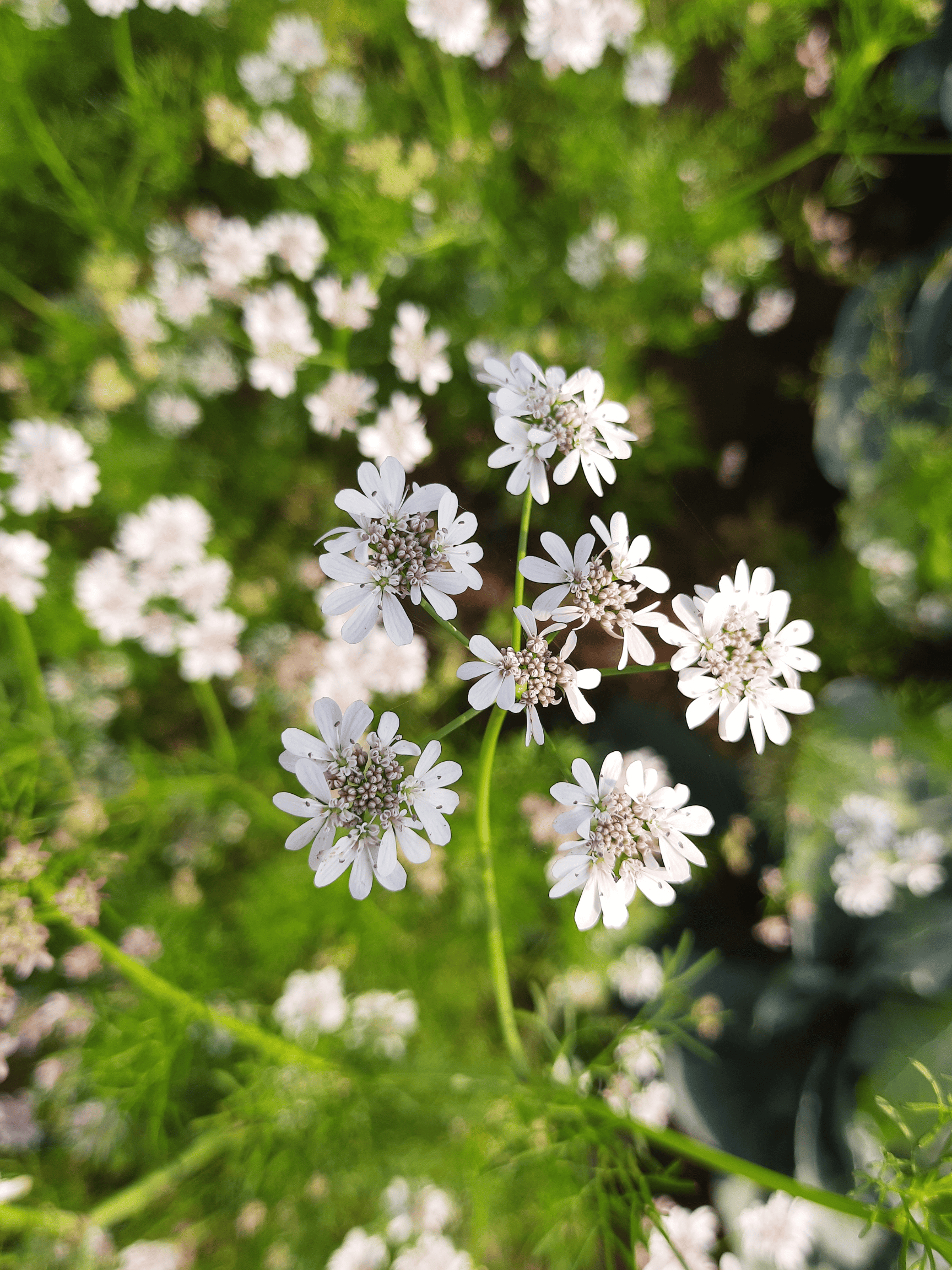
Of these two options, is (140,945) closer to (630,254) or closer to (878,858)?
(878,858)

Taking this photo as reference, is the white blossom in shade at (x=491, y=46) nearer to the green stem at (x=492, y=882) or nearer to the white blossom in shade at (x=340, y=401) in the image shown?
the white blossom in shade at (x=340, y=401)

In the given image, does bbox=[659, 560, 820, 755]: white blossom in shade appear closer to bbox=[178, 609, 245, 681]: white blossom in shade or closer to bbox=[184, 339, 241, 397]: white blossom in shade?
bbox=[178, 609, 245, 681]: white blossom in shade

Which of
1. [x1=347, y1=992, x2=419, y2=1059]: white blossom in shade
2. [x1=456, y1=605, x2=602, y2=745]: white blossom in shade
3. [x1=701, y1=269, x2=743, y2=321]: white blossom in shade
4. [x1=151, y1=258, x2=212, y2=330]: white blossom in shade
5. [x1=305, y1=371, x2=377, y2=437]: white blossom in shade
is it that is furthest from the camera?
[x1=701, y1=269, x2=743, y2=321]: white blossom in shade

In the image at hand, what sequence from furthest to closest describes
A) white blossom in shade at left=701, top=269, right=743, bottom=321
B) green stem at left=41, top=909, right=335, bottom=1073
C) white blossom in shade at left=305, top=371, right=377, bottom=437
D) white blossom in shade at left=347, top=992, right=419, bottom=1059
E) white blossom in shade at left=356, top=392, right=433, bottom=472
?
white blossom in shade at left=701, top=269, right=743, bottom=321, white blossom in shade at left=347, top=992, right=419, bottom=1059, white blossom in shade at left=305, top=371, right=377, bottom=437, white blossom in shade at left=356, top=392, right=433, bottom=472, green stem at left=41, top=909, right=335, bottom=1073

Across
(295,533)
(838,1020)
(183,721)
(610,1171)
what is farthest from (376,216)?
(838,1020)

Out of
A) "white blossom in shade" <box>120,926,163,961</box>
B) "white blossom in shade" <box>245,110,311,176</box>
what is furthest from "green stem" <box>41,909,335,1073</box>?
"white blossom in shade" <box>245,110,311,176</box>

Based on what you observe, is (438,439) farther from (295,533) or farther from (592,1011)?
(592,1011)

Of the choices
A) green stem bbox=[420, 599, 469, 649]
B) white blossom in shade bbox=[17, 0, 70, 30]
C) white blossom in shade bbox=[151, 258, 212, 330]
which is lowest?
green stem bbox=[420, 599, 469, 649]
